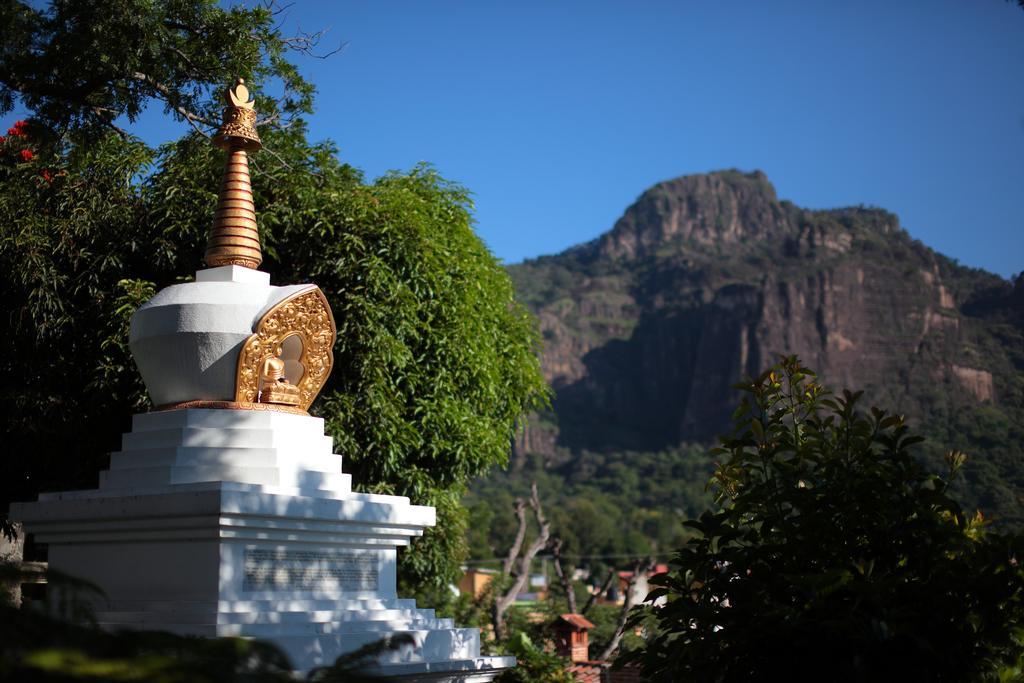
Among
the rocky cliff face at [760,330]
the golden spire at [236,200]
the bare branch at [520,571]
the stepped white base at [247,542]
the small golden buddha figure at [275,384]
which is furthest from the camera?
the rocky cliff face at [760,330]

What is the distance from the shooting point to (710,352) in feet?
505

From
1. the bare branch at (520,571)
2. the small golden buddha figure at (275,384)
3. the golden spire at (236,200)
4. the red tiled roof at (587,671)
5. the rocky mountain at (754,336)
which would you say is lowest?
the red tiled roof at (587,671)

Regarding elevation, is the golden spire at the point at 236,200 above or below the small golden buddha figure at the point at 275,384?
Answer: above

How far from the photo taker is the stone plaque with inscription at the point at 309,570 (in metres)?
7.72

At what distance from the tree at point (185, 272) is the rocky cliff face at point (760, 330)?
2583 inches

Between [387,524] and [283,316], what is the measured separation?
1903 millimetres

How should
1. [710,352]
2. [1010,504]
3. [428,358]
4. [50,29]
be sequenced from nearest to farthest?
[50,29]
[428,358]
[1010,504]
[710,352]

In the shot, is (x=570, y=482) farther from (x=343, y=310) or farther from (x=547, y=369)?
(x=343, y=310)

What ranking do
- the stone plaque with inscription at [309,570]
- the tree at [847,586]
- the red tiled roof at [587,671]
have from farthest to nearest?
the red tiled roof at [587,671]
the stone plaque with inscription at [309,570]
the tree at [847,586]

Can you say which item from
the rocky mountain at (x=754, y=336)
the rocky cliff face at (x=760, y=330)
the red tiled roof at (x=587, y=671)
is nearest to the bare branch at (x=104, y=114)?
the red tiled roof at (x=587, y=671)

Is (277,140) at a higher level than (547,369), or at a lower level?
lower

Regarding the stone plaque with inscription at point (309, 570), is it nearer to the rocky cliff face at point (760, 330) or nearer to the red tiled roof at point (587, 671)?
the red tiled roof at point (587, 671)

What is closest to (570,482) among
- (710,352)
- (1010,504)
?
(710,352)

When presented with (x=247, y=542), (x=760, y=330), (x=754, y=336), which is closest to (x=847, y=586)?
(x=247, y=542)
